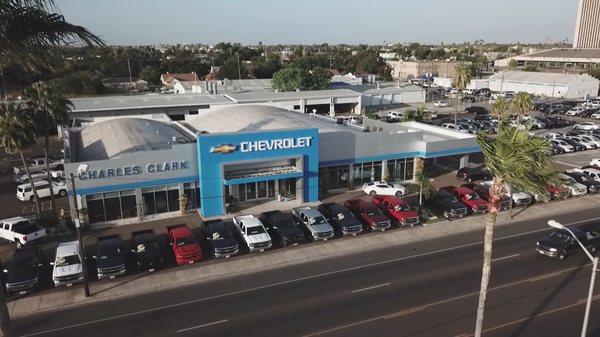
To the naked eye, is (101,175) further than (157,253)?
Yes

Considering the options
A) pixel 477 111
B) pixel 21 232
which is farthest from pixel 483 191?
pixel 477 111

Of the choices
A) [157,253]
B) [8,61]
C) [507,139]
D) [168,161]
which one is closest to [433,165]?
[168,161]

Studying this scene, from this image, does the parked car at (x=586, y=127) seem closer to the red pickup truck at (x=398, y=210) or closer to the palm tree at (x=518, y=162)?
the red pickup truck at (x=398, y=210)

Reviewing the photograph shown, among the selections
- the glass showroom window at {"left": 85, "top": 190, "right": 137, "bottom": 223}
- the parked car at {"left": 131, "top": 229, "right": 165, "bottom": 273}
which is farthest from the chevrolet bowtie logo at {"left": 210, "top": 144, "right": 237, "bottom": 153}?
the parked car at {"left": 131, "top": 229, "right": 165, "bottom": 273}

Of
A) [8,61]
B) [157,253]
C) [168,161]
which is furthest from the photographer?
[168,161]

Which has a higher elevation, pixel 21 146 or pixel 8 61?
pixel 8 61

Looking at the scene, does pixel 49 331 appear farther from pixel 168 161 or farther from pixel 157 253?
pixel 168 161

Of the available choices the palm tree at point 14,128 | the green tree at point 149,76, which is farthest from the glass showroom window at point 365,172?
the green tree at point 149,76
